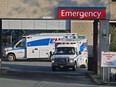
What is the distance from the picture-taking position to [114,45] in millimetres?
36156

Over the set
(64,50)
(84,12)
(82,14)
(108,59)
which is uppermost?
(84,12)

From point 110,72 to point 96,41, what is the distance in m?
6.91

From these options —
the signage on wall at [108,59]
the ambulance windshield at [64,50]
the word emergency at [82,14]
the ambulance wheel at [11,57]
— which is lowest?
the ambulance wheel at [11,57]

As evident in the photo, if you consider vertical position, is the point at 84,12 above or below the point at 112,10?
below

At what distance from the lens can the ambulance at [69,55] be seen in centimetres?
3475

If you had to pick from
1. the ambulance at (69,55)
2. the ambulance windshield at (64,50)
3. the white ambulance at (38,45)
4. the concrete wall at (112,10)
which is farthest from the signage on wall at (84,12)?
the white ambulance at (38,45)

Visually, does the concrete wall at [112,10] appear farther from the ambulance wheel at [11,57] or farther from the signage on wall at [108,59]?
the ambulance wheel at [11,57]

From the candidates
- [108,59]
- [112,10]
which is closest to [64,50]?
[112,10]

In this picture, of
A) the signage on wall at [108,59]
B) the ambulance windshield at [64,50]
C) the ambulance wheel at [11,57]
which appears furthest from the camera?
the ambulance wheel at [11,57]

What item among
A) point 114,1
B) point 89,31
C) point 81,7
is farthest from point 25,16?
point 89,31

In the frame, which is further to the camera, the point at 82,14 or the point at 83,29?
the point at 83,29

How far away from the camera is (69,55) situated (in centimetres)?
3506

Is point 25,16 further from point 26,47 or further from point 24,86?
point 26,47

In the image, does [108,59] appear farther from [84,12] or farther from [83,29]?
[83,29]
